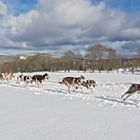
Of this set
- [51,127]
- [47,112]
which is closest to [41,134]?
[51,127]

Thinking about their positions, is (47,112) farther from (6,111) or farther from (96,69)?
(96,69)

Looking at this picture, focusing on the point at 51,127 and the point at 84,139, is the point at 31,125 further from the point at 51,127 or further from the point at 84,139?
the point at 84,139

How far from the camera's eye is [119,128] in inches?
414

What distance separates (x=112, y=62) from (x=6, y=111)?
11180 cm

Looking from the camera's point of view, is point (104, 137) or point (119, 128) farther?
point (119, 128)

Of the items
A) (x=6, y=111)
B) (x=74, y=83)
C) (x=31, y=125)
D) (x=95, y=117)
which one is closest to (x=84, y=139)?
(x=31, y=125)

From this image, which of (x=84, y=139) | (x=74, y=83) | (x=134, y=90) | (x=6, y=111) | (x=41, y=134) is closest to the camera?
(x=84, y=139)

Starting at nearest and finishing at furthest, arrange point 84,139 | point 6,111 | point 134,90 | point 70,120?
point 84,139 < point 70,120 < point 6,111 < point 134,90

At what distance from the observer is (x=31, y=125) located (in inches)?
440

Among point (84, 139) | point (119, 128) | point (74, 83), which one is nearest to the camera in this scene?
point (84, 139)

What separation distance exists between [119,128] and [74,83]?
16.4 meters

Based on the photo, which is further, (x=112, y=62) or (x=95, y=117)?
(x=112, y=62)

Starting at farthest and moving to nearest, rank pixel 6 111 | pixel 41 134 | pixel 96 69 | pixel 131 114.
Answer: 1. pixel 96 69
2. pixel 6 111
3. pixel 131 114
4. pixel 41 134

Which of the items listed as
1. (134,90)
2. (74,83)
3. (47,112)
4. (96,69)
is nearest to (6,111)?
(47,112)
